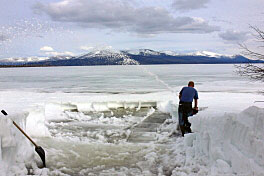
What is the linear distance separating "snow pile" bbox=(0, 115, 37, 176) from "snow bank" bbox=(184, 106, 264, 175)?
3499mm

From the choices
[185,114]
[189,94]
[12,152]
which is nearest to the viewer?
[12,152]

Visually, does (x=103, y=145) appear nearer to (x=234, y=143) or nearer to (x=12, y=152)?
(x=12, y=152)

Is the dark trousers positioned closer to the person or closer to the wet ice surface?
the person

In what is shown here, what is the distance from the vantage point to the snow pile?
15.8ft

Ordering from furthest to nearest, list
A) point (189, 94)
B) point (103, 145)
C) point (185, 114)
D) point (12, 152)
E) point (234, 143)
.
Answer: point (185, 114) < point (189, 94) < point (103, 145) < point (12, 152) < point (234, 143)

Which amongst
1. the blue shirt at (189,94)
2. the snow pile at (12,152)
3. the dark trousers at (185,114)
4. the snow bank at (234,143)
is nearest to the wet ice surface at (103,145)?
the snow pile at (12,152)

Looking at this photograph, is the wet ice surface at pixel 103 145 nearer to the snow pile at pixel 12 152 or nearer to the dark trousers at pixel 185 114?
the snow pile at pixel 12 152

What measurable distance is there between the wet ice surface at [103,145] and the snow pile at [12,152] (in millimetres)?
510

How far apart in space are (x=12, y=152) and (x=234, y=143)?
415 centimetres

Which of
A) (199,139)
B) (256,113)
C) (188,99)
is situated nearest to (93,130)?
(188,99)

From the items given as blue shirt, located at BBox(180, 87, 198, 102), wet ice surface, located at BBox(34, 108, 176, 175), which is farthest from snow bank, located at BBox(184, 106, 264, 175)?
blue shirt, located at BBox(180, 87, 198, 102)

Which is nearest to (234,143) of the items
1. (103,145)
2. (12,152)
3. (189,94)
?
(189,94)

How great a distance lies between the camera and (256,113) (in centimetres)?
441

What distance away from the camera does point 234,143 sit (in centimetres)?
464
